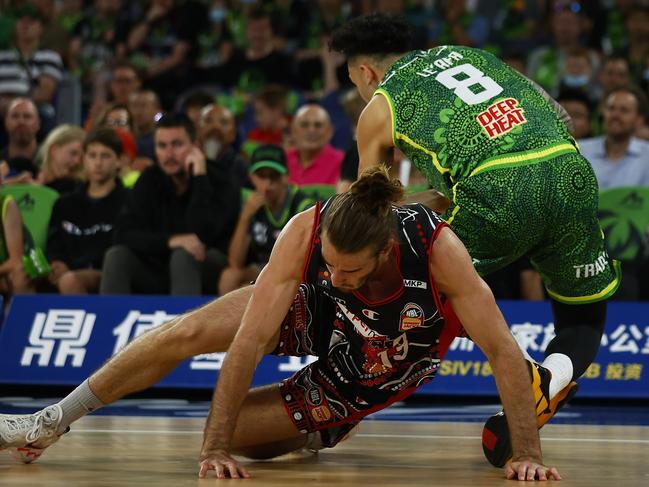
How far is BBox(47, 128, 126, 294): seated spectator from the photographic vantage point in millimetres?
8297

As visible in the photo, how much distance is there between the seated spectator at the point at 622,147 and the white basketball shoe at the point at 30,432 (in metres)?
4.94

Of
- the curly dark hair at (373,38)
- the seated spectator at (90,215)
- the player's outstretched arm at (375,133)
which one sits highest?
the curly dark hair at (373,38)

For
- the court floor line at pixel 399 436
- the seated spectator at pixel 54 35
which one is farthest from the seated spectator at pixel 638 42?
the seated spectator at pixel 54 35

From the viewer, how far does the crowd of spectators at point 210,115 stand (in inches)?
310

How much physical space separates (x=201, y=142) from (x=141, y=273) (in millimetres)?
1544

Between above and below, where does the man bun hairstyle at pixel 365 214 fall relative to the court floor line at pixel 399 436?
above

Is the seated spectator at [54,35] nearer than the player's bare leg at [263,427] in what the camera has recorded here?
No

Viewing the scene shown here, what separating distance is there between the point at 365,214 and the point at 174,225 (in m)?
4.46

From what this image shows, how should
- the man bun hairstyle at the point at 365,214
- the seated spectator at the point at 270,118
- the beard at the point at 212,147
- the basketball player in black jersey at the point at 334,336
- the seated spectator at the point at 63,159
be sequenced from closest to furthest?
the man bun hairstyle at the point at 365,214 → the basketball player in black jersey at the point at 334,336 → the beard at the point at 212,147 → the seated spectator at the point at 63,159 → the seated spectator at the point at 270,118

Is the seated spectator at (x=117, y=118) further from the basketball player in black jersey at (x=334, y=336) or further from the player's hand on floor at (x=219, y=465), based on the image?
the player's hand on floor at (x=219, y=465)

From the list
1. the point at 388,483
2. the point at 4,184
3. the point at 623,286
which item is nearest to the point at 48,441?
the point at 388,483

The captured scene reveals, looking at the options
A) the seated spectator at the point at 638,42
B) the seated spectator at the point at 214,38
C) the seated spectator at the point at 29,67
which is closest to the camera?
the seated spectator at the point at 638,42

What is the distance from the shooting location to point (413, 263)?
3951 mm

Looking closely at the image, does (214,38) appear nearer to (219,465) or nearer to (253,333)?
(253,333)
